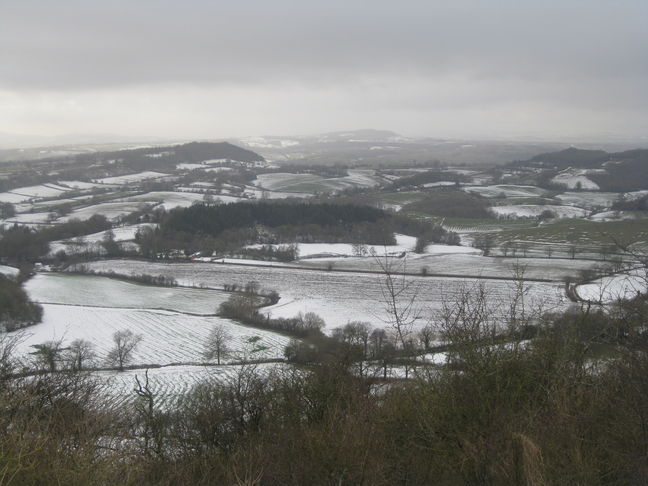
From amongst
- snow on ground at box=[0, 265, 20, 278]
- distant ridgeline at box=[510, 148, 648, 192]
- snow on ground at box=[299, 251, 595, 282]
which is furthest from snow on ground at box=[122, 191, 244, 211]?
distant ridgeline at box=[510, 148, 648, 192]

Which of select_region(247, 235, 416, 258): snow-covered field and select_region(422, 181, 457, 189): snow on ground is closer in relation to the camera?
select_region(247, 235, 416, 258): snow-covered field

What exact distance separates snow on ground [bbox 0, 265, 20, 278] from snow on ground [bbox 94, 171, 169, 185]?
182 ft

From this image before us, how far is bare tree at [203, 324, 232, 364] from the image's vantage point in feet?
75.1

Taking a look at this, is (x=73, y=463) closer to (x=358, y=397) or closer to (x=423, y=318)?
(x=358, y=397)

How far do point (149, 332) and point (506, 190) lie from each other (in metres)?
74.2

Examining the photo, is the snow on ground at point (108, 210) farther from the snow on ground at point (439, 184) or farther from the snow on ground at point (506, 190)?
the snow on ground at point (506, 190)

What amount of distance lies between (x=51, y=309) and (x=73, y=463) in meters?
28.5

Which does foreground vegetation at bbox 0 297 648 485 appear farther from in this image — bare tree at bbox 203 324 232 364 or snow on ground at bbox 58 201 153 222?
snow on ground at bbox 58 201 153 222

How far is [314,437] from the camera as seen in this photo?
6.40 m

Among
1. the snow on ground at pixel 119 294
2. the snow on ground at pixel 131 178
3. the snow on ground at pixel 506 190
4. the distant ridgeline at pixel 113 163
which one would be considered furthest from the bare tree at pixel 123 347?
the snow on ground at pixel 131 178

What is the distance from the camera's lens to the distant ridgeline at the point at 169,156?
116 meters

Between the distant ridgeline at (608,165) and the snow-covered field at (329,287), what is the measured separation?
63.4 m

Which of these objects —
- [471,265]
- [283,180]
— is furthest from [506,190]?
[471,265]

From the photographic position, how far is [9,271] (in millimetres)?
41531
